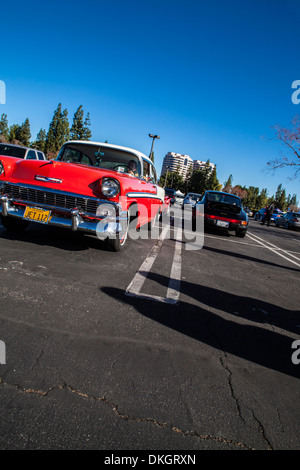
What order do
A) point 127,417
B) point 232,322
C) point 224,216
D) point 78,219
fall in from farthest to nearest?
point 224,216, point 78,219, point 232,322, point 127,417

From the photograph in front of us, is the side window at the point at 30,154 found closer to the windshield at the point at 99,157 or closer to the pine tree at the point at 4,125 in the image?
the windshield at the point at 99,157

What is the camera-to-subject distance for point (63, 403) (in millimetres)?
1306

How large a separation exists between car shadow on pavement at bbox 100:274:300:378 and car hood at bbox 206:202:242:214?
5.68 meters

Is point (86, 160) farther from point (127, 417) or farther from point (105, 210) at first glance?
point (127, 417)

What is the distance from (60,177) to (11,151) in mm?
7703

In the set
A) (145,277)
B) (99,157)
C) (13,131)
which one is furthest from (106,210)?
(13,131)

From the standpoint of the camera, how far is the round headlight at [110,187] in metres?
3.60

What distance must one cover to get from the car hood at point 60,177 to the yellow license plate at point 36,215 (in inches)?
14.9

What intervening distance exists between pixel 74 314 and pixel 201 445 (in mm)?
1345

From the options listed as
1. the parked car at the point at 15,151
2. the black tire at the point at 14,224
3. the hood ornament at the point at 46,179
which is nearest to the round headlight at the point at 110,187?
the hood ornament at the point at 46,179

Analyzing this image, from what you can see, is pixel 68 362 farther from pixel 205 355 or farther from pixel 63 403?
pixel 205 355

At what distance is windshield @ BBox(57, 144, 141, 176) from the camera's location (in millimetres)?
4832

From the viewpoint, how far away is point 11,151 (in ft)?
32.1
